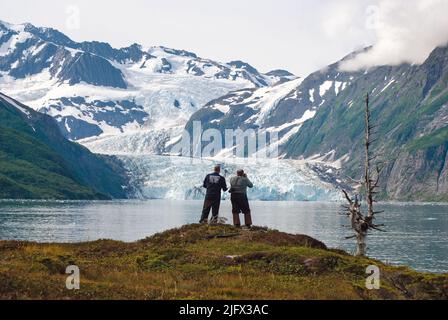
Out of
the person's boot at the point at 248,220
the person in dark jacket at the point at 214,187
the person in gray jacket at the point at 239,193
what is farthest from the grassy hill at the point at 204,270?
the person in dark jacket at the point at 214,187

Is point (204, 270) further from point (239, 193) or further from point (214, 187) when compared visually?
point (214, 187)

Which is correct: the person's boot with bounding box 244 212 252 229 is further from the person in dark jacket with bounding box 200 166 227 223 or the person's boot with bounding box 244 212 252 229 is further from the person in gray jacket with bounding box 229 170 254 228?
the person in dark jacket with bounding box 200 166 227 223

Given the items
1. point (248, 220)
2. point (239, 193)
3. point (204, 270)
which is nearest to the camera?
point (204, 270)

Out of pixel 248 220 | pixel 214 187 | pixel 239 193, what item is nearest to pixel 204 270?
pixel 239 193

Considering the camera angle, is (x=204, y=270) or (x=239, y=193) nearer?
(x=204, y=270)

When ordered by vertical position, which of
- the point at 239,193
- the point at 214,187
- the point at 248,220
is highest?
the point at 214,187

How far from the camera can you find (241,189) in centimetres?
4019

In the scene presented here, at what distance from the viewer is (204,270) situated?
30781 mm

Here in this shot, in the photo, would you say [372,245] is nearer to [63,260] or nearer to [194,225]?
[194,225]

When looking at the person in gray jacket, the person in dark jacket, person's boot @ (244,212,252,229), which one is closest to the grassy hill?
person's boot @ (244,212,252,229)

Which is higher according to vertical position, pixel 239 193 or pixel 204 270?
pixel 239 193

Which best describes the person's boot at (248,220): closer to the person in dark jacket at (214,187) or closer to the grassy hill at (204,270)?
the grassy hill at (204,270)
